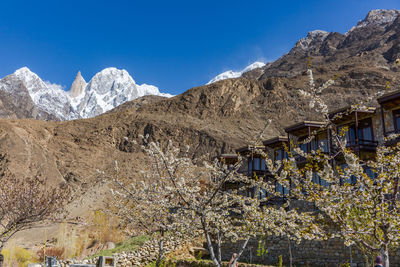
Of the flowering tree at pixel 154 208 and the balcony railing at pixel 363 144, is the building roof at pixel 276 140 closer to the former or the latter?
the balcony railing at pixel 363 144

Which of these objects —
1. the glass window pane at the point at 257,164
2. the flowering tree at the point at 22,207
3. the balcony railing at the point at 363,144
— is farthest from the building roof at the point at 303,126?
the flowering tree at the point at 22,207

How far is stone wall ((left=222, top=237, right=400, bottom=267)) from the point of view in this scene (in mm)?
14866

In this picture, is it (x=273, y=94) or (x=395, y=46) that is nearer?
(x=273, y=94)

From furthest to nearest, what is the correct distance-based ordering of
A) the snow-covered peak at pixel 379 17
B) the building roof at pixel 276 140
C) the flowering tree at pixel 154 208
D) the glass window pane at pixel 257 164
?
the snow-covered peak at pixel 379 17 → the glass window pane at pixel 257 164 → the building roof at pixel 276 140 → the flowering tree at pixel 154 208

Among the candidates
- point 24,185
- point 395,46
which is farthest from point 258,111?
point 24,185

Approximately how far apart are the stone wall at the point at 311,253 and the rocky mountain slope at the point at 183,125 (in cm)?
3886

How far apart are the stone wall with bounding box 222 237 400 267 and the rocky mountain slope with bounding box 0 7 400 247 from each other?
38.9 m

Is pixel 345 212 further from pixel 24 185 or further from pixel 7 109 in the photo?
pixel 7 109

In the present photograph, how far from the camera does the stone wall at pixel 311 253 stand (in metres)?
14.9

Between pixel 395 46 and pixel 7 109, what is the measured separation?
429 feet

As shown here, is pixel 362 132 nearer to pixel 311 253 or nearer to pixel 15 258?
pixel 311 253

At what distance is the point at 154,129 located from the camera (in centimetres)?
7538

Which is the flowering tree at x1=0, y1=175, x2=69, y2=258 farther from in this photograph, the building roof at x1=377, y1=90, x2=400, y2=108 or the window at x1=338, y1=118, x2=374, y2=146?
the window at x1=338, y1=118, x2=374, y2=146

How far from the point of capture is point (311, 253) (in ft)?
54.3
